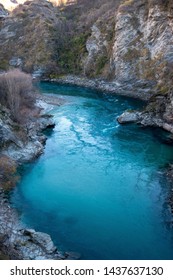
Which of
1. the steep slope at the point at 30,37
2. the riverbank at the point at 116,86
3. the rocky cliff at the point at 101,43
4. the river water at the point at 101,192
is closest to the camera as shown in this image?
the river water at the point at 101,192

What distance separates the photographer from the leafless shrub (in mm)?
38938

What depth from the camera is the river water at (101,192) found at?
892 inches

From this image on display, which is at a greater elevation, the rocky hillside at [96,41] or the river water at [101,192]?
the rocky hillside at [96,41]

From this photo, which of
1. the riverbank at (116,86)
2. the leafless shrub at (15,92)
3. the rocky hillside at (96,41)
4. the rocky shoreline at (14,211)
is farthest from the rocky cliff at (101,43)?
the leafless shrub at (15,92)

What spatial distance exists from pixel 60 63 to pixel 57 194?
1881 inches

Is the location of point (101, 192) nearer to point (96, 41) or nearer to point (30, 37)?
point (96, 41)

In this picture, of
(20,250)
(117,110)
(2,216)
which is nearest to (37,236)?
(20,250)

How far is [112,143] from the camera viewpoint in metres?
37.6

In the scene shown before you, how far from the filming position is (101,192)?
28.2 meters

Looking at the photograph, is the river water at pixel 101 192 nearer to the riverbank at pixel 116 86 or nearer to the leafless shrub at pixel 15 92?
the leafless shrub at pixel 15 92

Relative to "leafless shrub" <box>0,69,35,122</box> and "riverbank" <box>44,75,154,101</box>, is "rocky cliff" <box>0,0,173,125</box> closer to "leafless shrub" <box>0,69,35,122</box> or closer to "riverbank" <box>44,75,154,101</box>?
"riverbank" <box>44,75,154,101</box>

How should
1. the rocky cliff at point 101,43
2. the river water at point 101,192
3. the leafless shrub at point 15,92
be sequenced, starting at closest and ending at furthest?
the river water at point 101,192, the leafless shrub at point 15,92, the rocky cliff at point 101,43

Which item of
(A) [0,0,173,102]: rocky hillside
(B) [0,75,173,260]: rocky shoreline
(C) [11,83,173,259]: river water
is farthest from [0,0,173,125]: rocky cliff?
(C) [11,83,173,259]: river water

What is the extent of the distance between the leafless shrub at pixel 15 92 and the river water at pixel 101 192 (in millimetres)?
4450
